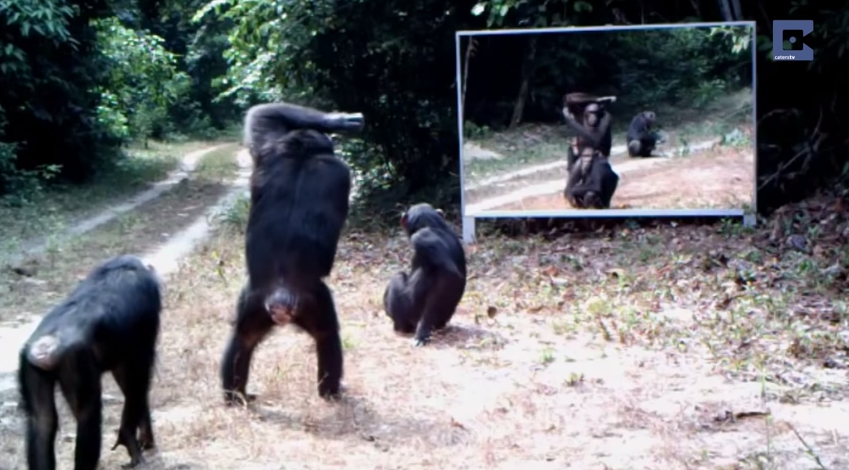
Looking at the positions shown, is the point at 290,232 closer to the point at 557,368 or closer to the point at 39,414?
the point at 39,414

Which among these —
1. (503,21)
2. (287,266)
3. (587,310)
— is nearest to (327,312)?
(287,266)

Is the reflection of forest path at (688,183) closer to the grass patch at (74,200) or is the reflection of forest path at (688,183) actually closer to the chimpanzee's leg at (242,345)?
the chimpanzee's leg at (242,345)

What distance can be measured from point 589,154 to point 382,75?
4.21 meters

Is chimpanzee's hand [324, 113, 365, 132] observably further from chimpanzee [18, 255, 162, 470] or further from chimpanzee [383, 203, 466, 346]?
chimpanzee [383, 203, 466, 346]

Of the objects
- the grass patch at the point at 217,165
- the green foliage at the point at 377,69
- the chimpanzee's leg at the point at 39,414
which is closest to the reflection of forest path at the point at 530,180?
the green foliage at the point at 377,69

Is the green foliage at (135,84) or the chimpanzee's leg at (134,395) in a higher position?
the chimpanzee's leg at (134,395)

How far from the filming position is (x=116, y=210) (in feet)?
62.6

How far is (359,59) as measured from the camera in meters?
16.2

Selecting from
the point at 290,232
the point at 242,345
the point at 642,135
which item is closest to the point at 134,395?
the point at 242,345

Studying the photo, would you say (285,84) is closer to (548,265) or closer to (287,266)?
(548,265)

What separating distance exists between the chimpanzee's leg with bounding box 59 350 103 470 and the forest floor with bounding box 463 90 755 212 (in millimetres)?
8116

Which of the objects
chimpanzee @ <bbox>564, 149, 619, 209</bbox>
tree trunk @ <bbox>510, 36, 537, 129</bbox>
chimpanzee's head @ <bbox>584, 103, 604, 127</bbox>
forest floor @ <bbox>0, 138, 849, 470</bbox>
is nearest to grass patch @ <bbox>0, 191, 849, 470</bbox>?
forest floor @ <bbox>0, 138, 849, 470</bbox>

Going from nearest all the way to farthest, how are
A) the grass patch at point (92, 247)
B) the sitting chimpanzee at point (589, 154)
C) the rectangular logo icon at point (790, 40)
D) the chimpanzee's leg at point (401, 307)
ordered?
the chimpanzee's leg at point (401, 307)
the grass patch at point (92, 247)
the sitting chimpanzee at point (589, 154)
the rectangular logo icon at point (790, 40)

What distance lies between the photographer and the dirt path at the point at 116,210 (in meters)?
14.5
